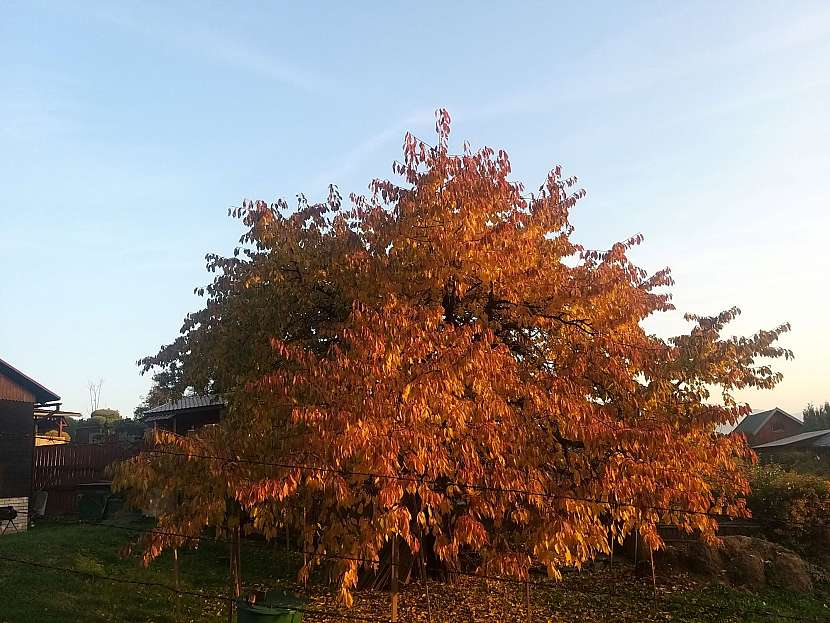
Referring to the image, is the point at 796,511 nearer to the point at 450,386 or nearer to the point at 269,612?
the point at 450,386

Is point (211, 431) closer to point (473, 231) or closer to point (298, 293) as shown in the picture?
point (298, 293)

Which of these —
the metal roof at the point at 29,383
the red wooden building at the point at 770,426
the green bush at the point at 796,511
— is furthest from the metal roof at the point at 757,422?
the metal roof at the point at 29,383

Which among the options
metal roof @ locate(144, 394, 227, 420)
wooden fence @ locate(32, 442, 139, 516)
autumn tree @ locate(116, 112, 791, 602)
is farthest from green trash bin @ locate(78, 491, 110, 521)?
autumn tree @ locate(116, 112, 791, 602)

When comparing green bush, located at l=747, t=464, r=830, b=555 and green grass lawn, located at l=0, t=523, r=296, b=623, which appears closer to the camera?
green grass lawn, located at l=0, t=523, r=296, b=623

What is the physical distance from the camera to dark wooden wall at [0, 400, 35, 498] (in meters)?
23.6

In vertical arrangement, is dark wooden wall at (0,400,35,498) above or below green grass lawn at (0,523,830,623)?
above

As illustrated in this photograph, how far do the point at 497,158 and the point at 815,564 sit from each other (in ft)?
43.8

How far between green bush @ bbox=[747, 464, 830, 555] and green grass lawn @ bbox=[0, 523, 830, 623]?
132 inches

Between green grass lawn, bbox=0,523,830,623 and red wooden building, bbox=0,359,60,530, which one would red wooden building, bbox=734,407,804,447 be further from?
red wooden building, bbox=0,359,60,530

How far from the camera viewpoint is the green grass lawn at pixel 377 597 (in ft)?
40.7

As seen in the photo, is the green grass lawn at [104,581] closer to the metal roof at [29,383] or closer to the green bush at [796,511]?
the metal roof at [29,383]

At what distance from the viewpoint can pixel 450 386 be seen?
974 centimetres

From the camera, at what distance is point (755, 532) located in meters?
18.9

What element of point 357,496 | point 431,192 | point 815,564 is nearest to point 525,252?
point 431,192
